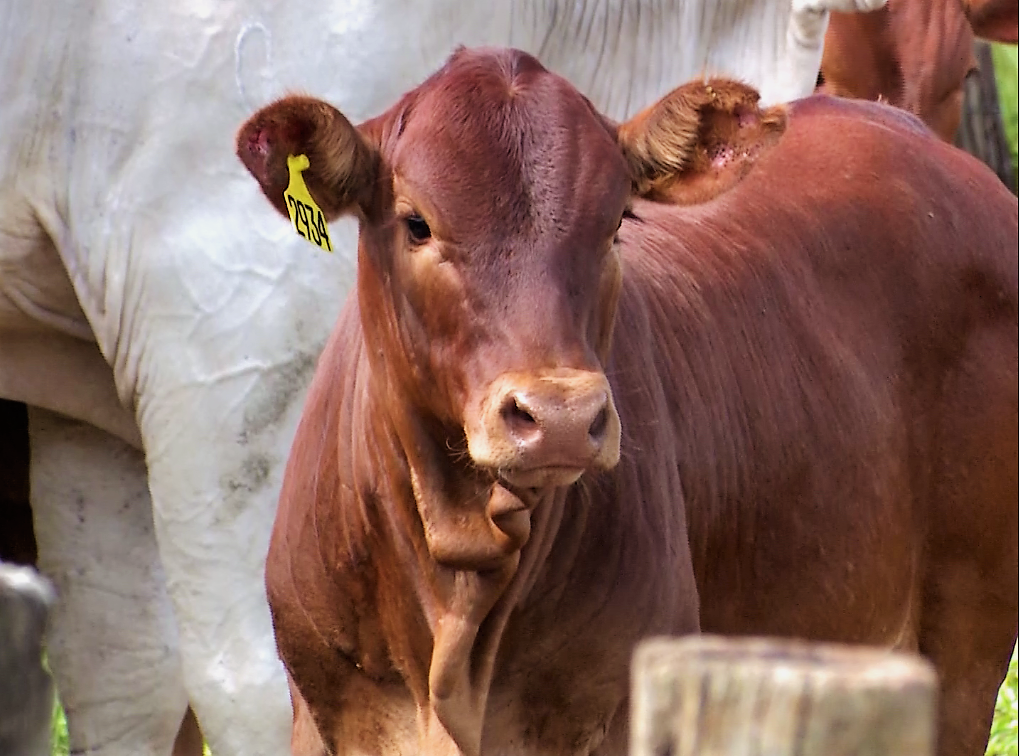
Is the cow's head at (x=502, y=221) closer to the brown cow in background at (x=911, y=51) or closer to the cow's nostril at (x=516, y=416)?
the cow's nostril at (x=516, y=416)

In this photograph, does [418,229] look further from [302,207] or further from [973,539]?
[973,539]

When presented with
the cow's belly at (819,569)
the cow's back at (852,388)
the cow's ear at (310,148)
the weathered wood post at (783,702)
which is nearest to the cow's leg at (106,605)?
the cow's back at (852,388)

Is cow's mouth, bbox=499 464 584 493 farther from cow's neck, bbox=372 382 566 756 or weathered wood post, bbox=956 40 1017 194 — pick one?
weathered wood post, bbox=956 40 1017 194

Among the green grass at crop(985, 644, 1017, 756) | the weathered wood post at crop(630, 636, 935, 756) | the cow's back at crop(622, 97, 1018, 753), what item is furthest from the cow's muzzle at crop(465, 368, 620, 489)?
the green grass at crop(985, 644, 1017, 756)

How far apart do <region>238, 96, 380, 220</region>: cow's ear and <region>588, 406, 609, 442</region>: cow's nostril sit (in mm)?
606

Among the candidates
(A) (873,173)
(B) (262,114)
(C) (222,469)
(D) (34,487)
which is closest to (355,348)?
(B) (262,114)

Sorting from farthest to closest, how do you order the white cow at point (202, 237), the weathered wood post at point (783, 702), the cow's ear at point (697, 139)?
the white cow at point (202, 237), the cow's ear at point (697, 139), the weathered wood post at point (783, 702)

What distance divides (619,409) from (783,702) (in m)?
1.68

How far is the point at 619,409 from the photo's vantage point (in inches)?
125

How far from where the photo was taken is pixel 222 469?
4020 mm

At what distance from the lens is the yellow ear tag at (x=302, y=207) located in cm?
291

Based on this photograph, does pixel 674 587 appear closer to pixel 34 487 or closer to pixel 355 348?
pixel 355 348

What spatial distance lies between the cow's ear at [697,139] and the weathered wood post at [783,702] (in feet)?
5.04

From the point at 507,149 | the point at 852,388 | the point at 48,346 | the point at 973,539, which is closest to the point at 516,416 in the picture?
the point at 507,149
